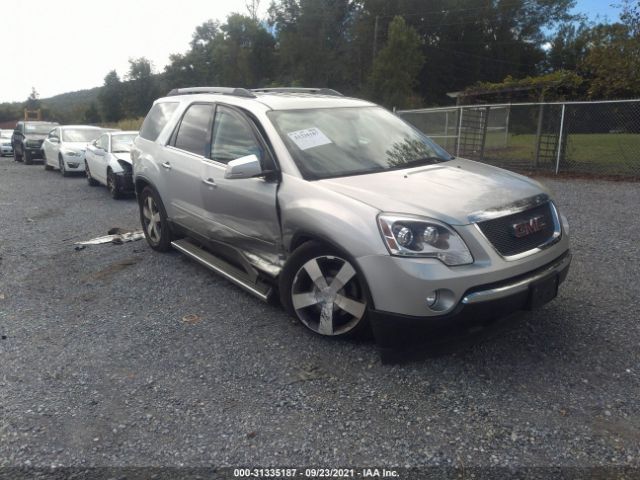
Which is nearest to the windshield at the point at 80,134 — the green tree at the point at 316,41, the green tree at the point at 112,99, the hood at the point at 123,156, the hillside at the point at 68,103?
the hood at the point at 123,156

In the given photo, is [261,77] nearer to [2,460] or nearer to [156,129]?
[156,129]

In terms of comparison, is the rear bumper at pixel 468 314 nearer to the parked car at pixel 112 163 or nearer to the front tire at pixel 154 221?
the front tire at pixel 154 221

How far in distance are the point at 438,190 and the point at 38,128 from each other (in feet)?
72.1

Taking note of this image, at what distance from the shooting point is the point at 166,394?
317 cm

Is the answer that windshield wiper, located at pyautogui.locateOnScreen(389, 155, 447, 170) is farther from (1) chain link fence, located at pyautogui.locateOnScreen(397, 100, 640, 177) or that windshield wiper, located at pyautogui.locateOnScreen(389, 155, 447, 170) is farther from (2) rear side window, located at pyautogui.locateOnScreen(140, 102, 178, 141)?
(1) chain link fence, located at pyautogui.locateOnScreen(397, 100, 640, 177)

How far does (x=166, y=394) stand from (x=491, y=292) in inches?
80.6

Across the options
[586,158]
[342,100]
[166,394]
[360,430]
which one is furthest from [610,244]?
[586,158]

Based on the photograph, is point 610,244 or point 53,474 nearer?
point 53,474

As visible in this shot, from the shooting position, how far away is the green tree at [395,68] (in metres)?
30.7

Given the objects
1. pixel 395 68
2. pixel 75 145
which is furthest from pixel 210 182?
pixel 395 68

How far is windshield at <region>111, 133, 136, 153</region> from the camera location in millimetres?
11406

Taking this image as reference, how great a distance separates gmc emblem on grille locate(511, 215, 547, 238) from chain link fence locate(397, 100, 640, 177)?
8.99 metres

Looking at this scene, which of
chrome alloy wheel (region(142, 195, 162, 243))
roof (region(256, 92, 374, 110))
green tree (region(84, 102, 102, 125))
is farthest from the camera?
green tree (region(84, 102, 102, 125))

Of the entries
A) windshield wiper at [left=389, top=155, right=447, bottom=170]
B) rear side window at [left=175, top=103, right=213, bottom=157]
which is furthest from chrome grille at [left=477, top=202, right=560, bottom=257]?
rear side window at [left=175, top=103, right=213, bottom=157]
